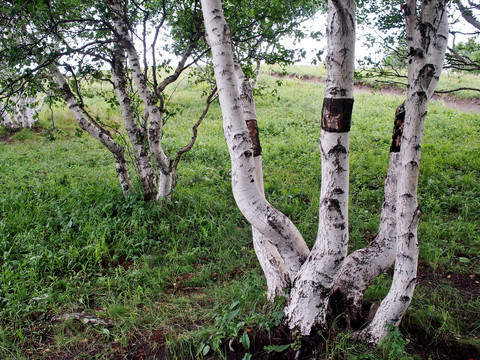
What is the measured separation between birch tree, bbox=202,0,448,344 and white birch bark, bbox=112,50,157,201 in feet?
10.9

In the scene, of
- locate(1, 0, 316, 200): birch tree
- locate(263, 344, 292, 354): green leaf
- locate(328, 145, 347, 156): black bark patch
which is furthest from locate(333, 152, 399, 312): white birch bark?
locate(1, 0, 316, 200): birch tree

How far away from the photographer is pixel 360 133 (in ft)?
33.3

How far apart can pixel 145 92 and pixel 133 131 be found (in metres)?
0.87

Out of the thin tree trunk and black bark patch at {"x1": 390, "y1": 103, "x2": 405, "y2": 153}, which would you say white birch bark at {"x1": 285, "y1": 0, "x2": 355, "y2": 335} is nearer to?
the thin tree trunk

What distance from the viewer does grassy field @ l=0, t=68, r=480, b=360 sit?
9.79 feet

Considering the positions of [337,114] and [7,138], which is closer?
[337,114]

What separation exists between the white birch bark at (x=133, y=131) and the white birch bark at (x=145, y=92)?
0.36 metres

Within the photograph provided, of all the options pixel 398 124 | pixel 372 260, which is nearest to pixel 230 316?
pixel 372 260

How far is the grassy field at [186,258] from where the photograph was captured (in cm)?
298

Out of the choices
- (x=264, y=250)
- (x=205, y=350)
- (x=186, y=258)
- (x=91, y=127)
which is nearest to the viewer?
(x=205, y=350)

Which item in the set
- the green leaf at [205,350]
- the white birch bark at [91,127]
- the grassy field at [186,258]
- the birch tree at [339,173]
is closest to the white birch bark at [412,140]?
the birch tree at [339,173]

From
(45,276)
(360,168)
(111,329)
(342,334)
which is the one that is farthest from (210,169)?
(342,334)

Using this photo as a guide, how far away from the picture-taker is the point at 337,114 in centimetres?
227

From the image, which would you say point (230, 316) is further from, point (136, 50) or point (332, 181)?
point (136, 50)
